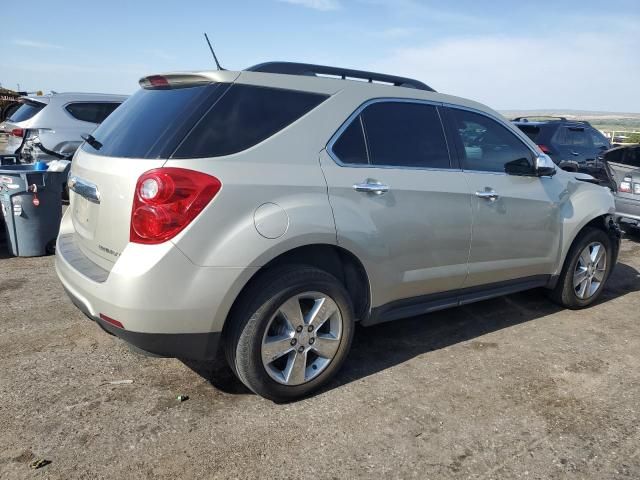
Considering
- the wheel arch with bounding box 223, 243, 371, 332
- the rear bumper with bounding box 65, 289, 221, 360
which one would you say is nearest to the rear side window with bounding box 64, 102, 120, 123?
the wheel arch with bounding box 223, 243, 371, 332

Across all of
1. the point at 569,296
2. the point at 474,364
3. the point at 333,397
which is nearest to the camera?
the point at 333,397

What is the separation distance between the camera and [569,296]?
4.66 meters

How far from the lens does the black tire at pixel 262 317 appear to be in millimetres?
2744

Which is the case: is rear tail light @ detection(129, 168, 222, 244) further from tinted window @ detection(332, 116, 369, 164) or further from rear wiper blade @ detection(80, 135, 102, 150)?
tinted window @ detection(332, 116, 369, 164)

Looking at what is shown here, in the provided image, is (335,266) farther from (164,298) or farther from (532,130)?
(532,130)

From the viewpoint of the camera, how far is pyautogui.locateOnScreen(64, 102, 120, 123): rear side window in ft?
29.4

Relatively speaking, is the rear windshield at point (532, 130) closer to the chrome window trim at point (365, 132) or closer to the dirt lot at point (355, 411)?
the dirt lot at point (355, 411)

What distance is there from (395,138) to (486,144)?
37.9 inches

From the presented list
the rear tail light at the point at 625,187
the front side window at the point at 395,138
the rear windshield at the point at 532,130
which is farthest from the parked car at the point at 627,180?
the front side window at the point at 395,138

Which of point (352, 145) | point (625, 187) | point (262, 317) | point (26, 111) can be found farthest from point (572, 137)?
point (26, 111)

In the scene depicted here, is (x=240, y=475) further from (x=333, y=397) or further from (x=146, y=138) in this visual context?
(x=146, y=138)

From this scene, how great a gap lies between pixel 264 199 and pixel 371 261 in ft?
2.70

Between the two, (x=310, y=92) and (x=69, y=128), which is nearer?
(x=310, y=92)

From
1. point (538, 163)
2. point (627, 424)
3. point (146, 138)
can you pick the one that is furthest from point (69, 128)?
point (627, 424)
